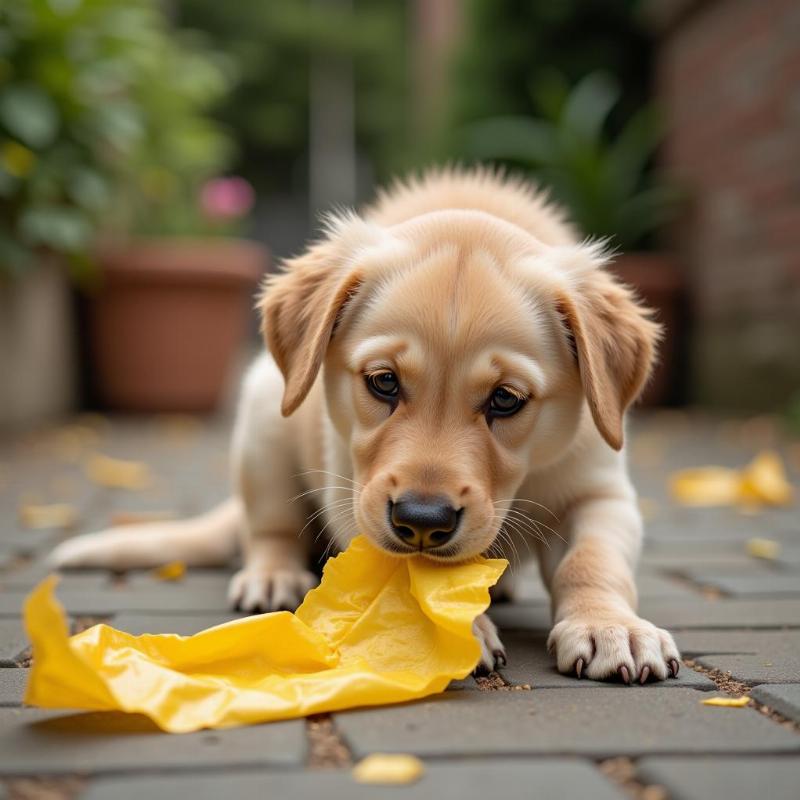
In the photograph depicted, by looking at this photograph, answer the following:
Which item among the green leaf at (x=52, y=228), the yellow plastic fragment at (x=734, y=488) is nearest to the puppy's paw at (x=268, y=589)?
the yellow plastic fragment at (x=734, y=488)

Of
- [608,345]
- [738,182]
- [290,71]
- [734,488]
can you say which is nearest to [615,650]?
[608,345]

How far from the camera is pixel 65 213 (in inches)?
314

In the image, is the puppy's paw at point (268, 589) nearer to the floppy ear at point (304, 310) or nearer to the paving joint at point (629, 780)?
the floppy ear at point (304, 310)

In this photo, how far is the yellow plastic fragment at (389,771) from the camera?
1.67m

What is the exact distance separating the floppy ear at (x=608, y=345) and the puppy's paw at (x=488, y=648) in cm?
56

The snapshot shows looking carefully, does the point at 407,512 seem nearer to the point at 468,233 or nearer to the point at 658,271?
the point at 468,233

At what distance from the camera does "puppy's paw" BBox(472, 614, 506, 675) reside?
2355mm

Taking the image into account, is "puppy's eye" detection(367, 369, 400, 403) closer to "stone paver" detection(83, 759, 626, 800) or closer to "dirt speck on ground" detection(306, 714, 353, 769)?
"dirt speck on ground" detection(306, 714, 353, 769)

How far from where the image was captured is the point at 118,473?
608cm

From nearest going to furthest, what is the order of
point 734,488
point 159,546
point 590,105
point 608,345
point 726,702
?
point 726,702, point 608,345, point 159,546, point 734,488, point 590,105

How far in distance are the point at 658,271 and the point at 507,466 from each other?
816cm

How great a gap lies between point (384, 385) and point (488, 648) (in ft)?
2.14

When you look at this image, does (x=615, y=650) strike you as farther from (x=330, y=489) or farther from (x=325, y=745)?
(x=330, y=489)

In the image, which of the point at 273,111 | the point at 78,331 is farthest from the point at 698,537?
the point at 273,111
